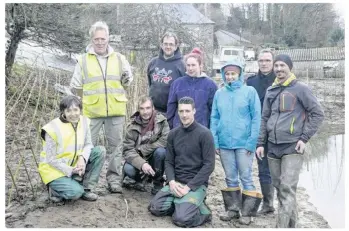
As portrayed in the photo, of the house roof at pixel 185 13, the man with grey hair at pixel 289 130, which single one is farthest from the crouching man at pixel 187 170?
the house roof at pixel 185 13

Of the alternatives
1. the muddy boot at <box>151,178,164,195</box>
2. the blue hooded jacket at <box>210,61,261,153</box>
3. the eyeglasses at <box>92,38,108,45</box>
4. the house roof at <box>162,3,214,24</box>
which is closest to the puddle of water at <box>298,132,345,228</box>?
the blue hooded jacket at <box>210,61,261,153</box>

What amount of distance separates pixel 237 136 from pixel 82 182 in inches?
65.1

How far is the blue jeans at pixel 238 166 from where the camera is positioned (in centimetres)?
392

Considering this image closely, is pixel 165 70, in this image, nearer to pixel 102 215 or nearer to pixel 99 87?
pixel 99 87

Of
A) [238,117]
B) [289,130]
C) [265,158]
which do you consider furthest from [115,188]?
[289,130]

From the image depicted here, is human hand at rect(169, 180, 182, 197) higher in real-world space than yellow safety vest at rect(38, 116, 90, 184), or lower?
lower

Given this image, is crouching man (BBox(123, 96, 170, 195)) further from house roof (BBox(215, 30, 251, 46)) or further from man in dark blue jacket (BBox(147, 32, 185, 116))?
house roof (BBox(215, 30, 251, 46))

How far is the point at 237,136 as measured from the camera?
3.91 meters

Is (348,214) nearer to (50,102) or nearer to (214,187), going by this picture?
(214,187)

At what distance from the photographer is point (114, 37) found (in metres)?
9.61

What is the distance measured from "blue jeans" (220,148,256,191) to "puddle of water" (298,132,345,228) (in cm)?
140

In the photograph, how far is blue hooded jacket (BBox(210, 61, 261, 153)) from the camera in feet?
12.9

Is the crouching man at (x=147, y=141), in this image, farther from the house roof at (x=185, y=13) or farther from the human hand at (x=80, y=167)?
the house roof at (x=185, y=13)

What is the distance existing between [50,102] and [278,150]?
13.1 feet
